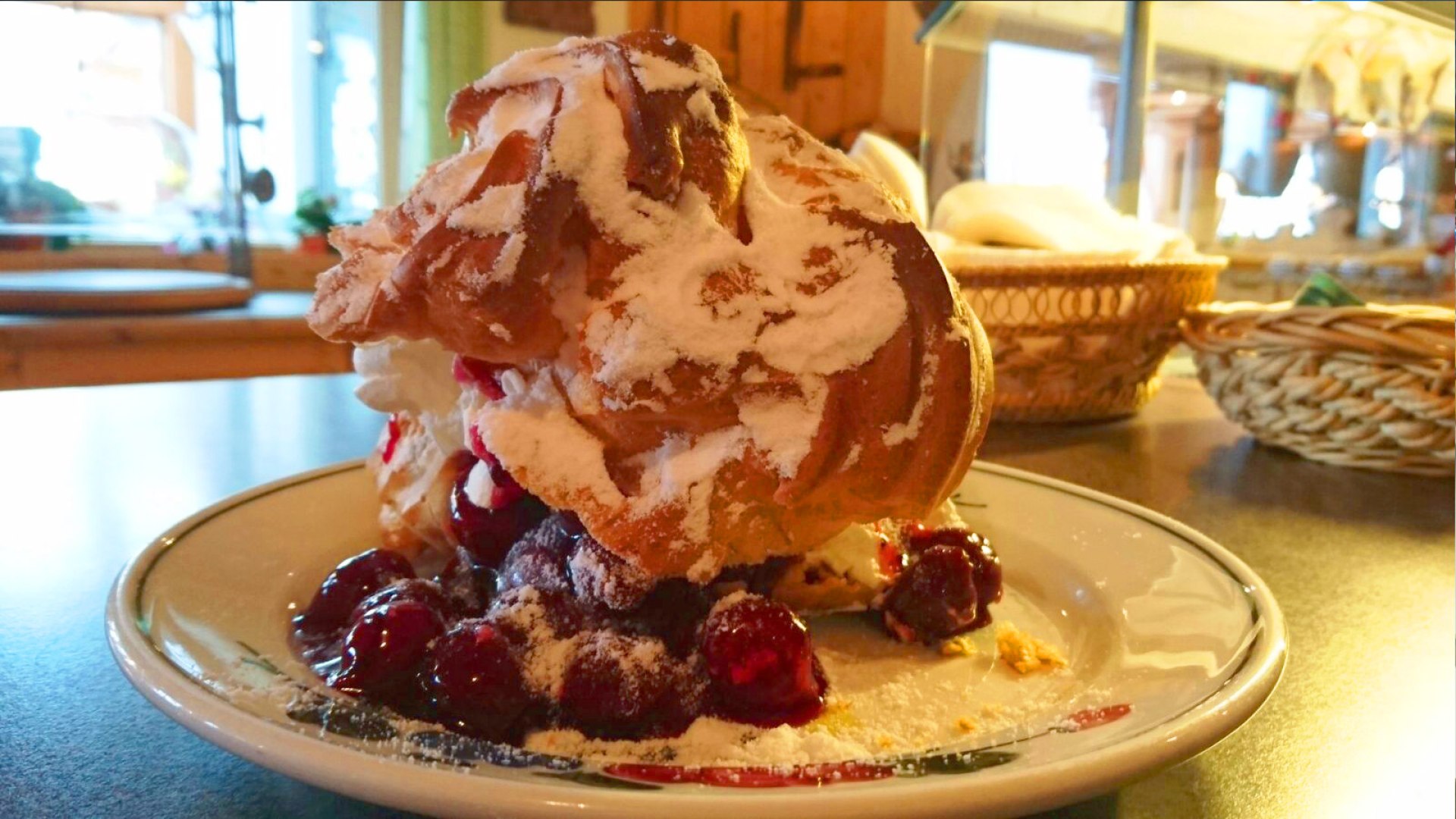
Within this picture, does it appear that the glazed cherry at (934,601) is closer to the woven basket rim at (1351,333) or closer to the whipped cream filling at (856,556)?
the whipped cream filling at (856,556)

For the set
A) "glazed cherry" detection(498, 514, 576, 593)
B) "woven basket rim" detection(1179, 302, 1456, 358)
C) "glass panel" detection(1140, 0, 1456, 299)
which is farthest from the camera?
"glass panel" detection(1140, 0, 1456, 299)

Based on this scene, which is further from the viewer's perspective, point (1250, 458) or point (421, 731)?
point (1250, 458)

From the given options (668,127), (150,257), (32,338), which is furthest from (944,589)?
(150,257)

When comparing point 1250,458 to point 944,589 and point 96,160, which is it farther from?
point 96,160

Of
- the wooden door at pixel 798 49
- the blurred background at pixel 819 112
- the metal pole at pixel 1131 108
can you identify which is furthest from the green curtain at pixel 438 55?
the metal pole at pixel 1131 108

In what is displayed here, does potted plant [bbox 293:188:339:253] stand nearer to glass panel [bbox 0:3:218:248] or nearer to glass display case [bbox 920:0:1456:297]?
glass panel [bbox 0:3:218:248]

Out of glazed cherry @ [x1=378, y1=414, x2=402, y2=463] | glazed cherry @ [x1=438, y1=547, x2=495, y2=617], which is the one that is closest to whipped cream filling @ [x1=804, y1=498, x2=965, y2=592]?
glazed cherry @ [x1=438, y1=547, x2=495, y2=617]
